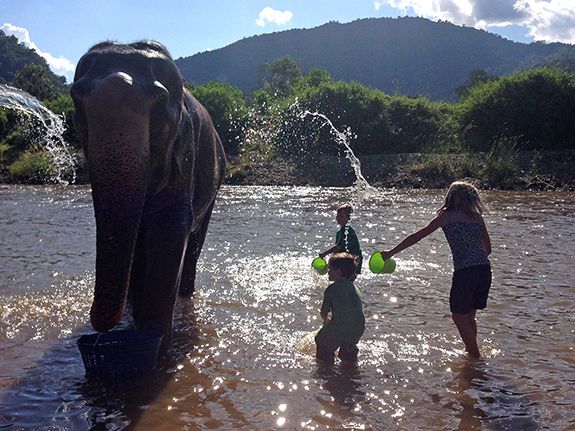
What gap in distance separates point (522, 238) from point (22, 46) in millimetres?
129309

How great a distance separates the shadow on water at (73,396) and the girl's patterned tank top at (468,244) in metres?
2.25

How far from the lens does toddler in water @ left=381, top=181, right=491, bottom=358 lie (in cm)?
493

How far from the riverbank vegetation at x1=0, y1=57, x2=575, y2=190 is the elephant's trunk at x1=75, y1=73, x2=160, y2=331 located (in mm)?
20135

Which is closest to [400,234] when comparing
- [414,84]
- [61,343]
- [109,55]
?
[61,343]

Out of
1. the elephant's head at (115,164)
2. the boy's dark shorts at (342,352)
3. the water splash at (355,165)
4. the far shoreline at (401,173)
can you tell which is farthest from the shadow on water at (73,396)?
the far shoreline at (401,173)

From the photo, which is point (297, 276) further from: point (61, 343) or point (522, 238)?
point (522, 238)

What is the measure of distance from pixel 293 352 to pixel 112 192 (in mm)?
2199

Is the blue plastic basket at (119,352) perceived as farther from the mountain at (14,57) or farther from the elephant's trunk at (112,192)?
the mountain at (14,57)

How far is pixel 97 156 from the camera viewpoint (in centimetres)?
341

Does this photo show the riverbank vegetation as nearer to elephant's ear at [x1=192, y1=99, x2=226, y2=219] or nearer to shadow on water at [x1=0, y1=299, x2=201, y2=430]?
elephant's ear at [x1=192, y1=99, x2=226, y2=219]

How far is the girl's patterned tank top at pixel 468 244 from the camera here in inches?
195

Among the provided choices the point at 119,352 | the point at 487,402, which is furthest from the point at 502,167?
the point at 119,352

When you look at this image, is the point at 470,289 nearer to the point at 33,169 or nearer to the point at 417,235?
the point at 417,235

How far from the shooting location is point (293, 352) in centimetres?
498
